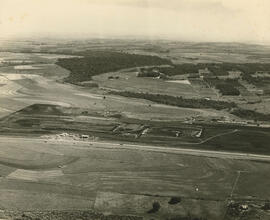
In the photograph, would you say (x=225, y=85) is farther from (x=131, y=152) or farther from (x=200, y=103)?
(x=131, y=152)

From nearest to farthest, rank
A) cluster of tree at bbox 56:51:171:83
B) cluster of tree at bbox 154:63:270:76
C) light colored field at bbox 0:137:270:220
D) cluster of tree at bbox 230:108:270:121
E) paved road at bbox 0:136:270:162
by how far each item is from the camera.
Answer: light colored field at bbox 0:137:270:220, paved road at bbox 0:136:270:162, cluster of tree at bbox 230:108:270:121, cluster of tree at bbox 56:51:171:83, cluster of tree at bbox 154:63:270:76

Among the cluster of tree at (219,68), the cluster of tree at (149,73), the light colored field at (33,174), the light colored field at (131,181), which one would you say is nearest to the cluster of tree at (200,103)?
the cluster of tree at (149,73)

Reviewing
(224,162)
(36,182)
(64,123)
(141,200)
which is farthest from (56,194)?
(64,123)

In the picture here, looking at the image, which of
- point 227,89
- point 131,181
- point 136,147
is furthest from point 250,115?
point 131,181

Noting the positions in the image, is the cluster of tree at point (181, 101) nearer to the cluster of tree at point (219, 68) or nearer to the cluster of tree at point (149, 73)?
the cluster of tree at point (149, 73)

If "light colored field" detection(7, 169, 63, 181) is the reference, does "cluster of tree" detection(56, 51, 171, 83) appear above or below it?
above

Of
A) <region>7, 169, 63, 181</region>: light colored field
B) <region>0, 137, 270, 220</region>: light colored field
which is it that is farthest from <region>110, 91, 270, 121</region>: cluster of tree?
<region>7, 169, 63, 181</region>: light colored field

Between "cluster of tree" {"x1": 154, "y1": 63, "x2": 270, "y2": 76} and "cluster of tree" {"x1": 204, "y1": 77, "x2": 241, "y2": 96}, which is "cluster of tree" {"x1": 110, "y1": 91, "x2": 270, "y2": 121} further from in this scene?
"cluster of tree" {"x1": 154, "y1": 63, "x2": 270, "y2": 76}
